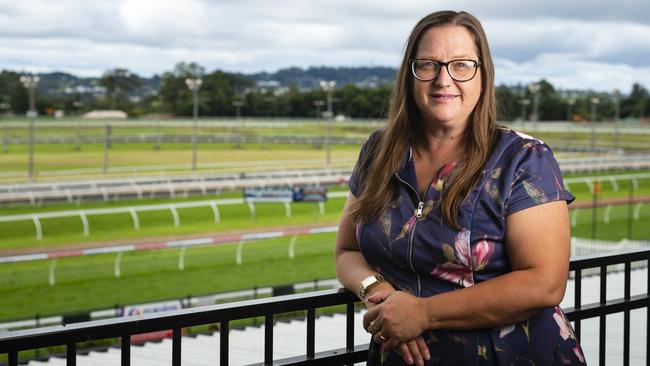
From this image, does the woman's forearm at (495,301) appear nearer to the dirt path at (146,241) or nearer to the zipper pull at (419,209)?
the zipper pull at (419,209)

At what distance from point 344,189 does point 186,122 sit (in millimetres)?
85095

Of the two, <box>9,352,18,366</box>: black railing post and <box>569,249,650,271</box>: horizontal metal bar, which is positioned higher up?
<box>569,249,650,271</box>: horizontal metal bar

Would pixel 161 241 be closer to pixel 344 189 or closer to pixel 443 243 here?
pixel 344 189

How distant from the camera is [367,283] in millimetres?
2246

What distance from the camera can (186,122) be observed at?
130125 mm

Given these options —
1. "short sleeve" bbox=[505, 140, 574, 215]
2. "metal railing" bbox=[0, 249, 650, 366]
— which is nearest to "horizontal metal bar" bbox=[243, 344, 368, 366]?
"metal railing" bbox=[0, 249, 650, 366]

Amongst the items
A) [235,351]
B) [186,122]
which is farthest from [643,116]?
[235,351]

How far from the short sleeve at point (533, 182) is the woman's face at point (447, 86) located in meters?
0.19

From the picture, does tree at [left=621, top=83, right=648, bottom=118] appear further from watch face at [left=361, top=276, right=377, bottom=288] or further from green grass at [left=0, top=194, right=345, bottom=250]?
watch face at [left=361, top=276, right=377, bottom=288]

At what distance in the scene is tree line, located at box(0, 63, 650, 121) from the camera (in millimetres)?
123375

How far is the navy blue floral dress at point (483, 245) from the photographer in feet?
6.71

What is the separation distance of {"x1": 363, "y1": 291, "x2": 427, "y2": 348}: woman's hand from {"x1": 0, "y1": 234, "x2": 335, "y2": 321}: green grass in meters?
18.5

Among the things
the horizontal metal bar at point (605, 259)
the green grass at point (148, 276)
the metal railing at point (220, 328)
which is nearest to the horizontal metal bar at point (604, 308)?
the metal railing at point (220, 328)

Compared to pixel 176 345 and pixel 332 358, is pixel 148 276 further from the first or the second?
pixel 176 345
